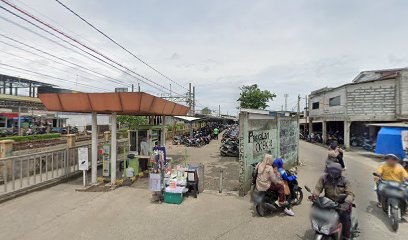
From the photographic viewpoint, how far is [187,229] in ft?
16.8

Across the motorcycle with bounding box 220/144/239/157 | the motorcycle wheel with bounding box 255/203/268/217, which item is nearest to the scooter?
the motorcycle wheel with bounding box 255/203/268/217

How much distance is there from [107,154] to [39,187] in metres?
2.30

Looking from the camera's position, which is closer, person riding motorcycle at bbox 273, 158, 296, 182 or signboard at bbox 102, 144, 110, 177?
person riding motorcycle at bbox 273, 158, 296, 182

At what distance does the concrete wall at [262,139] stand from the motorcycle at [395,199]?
3.37 meters

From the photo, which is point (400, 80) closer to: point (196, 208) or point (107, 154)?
point (196, 208)

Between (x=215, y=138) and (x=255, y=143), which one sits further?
(x=215, y=138)

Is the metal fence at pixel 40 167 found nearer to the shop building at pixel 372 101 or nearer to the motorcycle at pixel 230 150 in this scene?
the motorcycle at pixel 230 150

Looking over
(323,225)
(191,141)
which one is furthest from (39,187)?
(191,141)

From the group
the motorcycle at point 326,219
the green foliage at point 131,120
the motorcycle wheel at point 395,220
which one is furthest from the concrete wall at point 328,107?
the green foliage at point 131,120

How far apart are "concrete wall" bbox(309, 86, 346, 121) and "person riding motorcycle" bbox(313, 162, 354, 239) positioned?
17709mm

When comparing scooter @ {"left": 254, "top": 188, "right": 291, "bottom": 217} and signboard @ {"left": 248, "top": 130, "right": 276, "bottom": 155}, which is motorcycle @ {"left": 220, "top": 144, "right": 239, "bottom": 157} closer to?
signboard @ {"left": 248, "top": 130, "right": 276, "bottom": 155}

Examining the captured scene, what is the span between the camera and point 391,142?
12.9m

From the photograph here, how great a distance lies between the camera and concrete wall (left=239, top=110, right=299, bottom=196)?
725cm

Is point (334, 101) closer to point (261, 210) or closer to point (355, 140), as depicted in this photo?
point (355, 140)
